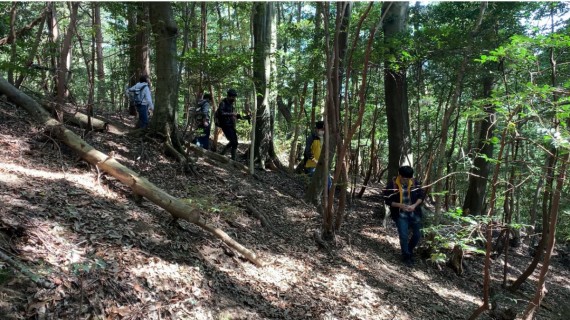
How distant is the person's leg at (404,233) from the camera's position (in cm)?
696

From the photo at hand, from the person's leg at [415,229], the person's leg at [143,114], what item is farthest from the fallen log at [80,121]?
the person's leg at [415,229]

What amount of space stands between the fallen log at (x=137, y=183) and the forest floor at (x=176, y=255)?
16cm

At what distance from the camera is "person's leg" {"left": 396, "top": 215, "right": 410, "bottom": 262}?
6961mm

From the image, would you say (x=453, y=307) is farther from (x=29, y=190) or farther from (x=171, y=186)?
(x=29, y=190)

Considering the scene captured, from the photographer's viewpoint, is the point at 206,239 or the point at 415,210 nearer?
the point at 206,239

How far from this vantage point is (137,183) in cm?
506

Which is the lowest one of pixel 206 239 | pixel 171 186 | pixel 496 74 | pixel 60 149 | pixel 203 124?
pixel 206 239

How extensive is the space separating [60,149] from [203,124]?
3687 millimetres

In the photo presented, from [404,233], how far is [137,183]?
195 inches

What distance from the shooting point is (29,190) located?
14.0 ft

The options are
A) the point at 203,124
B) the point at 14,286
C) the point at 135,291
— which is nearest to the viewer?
the point at 14,286

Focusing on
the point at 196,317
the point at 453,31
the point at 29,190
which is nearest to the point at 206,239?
the point at 196,317

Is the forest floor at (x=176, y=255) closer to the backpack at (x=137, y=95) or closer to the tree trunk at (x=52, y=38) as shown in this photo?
the backpack at (x=137, y=95)

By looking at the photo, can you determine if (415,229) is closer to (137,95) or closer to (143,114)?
(143,114)
